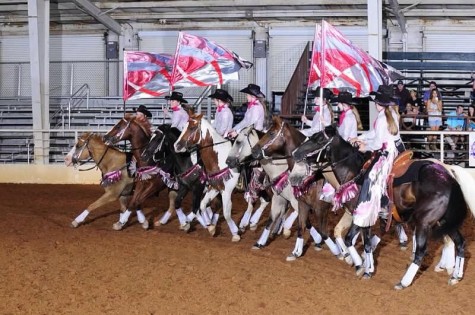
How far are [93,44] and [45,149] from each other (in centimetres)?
813

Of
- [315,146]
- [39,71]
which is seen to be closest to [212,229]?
[315,146]

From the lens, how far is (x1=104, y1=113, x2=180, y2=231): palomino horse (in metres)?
12.0

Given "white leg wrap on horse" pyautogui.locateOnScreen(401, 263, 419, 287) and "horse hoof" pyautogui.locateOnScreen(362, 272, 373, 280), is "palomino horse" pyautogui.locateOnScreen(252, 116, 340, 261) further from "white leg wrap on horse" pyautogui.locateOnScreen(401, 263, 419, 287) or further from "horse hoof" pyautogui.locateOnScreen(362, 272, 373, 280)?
"white leg wrap on horse" pyautogui.locateOnScreen(401, 263, 419, 287)

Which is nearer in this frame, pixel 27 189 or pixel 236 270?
pixel 236 270

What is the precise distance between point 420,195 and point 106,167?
618cm

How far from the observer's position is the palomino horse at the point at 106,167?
12.1m

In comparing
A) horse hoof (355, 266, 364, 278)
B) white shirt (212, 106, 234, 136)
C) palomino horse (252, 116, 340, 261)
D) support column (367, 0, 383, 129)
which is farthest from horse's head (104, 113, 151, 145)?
support column (367, 0, 383, 129)

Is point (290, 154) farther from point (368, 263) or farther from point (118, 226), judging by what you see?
point (118, 226)

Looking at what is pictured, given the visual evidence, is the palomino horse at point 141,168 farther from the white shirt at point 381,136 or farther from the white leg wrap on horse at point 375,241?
the white shirt at point 381,136

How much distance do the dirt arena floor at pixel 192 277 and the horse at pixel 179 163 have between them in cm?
58

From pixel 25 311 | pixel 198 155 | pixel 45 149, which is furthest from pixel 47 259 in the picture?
pixel 45 149

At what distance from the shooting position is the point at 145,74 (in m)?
15.6

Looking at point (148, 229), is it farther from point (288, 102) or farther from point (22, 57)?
point (22, 57)

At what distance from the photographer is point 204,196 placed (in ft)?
37.6
